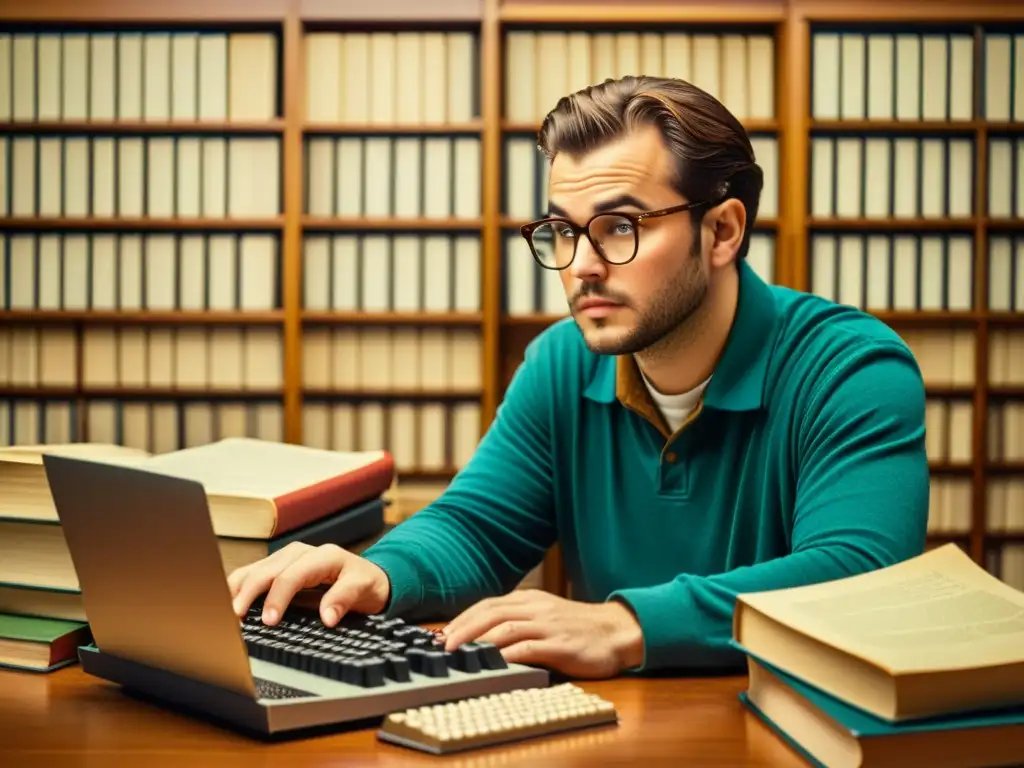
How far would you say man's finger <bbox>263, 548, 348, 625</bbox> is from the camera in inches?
35.6

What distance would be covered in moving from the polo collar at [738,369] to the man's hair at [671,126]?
0.12 meters

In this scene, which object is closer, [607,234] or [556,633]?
[556,633]

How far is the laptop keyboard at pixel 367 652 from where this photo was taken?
75 cm

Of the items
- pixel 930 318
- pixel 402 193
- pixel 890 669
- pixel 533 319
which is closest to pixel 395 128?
pixel 402 193

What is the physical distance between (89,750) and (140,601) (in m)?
0.10

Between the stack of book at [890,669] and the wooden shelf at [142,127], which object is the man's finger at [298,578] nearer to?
the stack of book at [890,669]

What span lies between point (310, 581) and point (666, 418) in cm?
56

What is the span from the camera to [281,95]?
3.15 meters

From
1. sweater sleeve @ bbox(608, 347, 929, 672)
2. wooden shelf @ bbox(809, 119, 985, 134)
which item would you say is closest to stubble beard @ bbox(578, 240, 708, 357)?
sweater sleeve @ bbox(608, 347, 929, 672)

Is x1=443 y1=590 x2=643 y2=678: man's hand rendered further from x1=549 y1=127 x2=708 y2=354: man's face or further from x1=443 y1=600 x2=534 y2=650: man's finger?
x1=549 y1=127 x2=708 y2=354: man's face

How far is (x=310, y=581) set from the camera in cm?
95

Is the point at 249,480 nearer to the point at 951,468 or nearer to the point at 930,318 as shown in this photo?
the point at 930,318

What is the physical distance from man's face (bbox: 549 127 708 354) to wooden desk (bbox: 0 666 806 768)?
19.4 inches

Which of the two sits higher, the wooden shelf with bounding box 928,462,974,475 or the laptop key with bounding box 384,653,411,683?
the laptop key with bounding box 384,653,411,683
